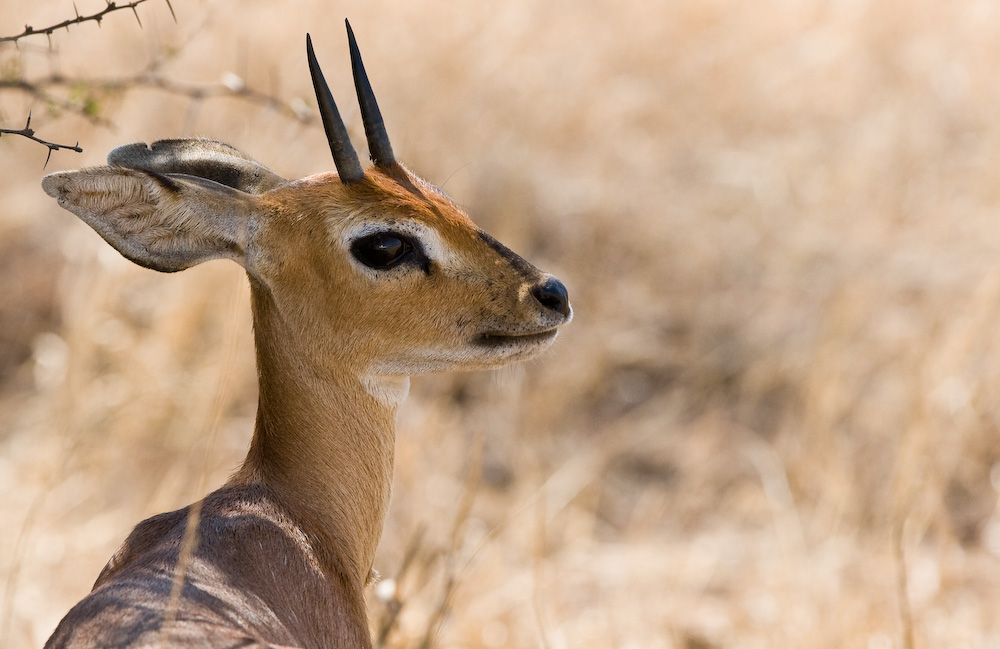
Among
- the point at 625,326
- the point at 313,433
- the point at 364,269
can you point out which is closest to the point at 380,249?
the point at 364,269

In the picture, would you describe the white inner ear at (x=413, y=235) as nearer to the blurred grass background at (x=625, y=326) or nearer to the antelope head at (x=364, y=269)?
the antelope head at (x=364, y=269)

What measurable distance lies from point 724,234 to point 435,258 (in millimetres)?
5971

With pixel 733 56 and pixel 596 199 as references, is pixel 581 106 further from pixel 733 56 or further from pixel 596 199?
pixel 733 56

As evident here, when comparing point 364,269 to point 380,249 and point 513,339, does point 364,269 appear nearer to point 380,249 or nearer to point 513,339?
point 380,249

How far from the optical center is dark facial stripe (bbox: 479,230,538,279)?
3.17 meters

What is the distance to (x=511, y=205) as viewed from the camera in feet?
26.9

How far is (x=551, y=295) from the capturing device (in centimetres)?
312

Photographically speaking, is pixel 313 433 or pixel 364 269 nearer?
pixel 364 269

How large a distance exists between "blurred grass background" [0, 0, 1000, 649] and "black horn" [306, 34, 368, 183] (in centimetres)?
78

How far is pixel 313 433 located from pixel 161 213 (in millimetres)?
746

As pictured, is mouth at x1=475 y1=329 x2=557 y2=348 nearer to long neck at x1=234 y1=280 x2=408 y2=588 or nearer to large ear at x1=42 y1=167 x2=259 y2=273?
long neck at x1=234 y1=280 x2=408 y2=588

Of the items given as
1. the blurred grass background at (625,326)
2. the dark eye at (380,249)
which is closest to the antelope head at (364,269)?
the dark eye at (380,249)

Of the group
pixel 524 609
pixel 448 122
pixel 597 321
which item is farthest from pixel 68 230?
pixel 524 609

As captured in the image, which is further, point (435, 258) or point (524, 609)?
point (524, 609)
